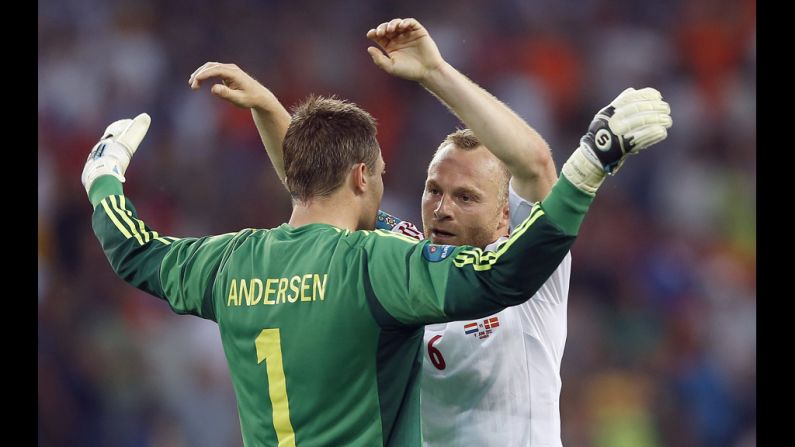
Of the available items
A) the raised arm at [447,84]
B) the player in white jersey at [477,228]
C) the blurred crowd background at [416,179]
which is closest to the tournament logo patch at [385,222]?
the player in white jersey at [477,228]

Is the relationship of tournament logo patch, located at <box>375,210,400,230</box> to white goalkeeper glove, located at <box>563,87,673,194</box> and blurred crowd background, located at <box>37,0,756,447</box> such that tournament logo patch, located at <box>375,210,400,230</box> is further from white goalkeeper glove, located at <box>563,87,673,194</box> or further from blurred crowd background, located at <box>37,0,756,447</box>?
blurred crowd background, located at <box>37,0,756,447</box>

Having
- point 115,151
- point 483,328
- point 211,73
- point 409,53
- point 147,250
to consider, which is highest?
point 211,73

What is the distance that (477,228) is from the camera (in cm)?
415

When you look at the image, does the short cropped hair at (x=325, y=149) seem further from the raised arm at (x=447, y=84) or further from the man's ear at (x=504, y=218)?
the man's ear at (x=504, y=218)

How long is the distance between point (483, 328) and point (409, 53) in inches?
45.5

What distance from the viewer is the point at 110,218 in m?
3.65

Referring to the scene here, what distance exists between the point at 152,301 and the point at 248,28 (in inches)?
114

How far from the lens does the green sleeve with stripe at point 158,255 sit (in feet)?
11.3

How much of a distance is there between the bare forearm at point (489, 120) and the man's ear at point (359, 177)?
1.16 ft

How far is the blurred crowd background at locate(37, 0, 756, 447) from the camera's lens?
761 cm

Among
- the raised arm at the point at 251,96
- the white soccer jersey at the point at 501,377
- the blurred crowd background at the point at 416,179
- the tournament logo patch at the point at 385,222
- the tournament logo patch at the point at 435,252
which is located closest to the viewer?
the tournament logo patch at the point at 435,252

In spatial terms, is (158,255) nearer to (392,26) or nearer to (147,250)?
(147,250)

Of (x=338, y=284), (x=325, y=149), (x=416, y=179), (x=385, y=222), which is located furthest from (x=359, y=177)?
(x=416, y=179)
